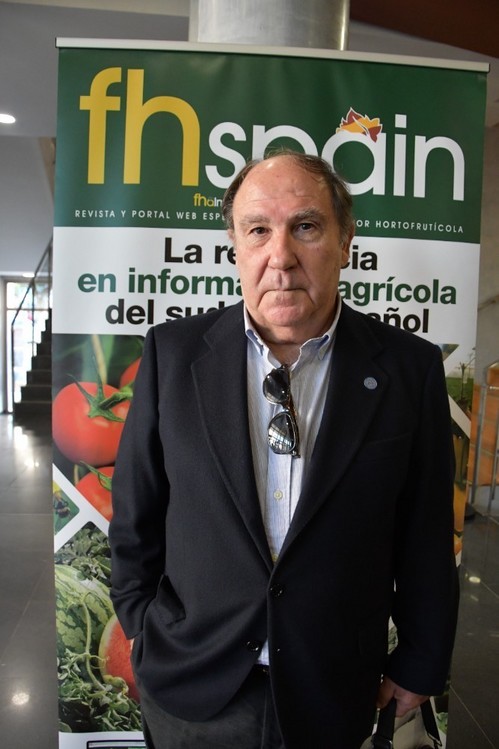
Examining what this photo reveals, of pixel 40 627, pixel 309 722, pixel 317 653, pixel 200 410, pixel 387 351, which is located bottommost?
pixel 40 627

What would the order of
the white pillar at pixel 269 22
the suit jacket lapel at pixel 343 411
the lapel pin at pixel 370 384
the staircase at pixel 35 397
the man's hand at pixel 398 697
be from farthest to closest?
the staircase at pixel 35 397 < the white pillar at pixel 269 22 < the man's hand at pixel 398 697 < the lapel pin at pixel 370 384 < the suit jacket lapel at pixel 343 411

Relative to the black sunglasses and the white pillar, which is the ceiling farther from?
the black sunglasses

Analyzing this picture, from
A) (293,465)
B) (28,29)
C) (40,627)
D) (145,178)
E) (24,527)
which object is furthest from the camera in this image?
(24,527)

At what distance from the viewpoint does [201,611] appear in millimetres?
1366

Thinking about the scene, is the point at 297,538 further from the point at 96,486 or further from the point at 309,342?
the point at 96,486

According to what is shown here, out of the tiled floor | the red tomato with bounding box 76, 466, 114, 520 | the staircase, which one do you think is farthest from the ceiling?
the staircase

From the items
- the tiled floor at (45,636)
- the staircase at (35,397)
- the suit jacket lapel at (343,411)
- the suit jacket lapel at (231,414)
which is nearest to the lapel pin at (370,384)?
the suit jacket lapel at (343,411)

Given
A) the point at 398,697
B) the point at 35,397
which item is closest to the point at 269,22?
the point at 398,697

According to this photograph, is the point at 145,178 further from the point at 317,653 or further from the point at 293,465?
the point at 317,653

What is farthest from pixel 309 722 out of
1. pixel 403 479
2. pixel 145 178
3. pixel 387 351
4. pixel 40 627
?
pixel 40 627

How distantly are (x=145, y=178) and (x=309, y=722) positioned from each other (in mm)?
1565

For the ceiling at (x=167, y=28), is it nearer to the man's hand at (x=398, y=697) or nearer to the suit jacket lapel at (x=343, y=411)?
the suit jacket lapel at (x=343, y=411)

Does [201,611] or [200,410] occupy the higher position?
[200,410]

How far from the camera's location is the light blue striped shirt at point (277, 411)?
4.35ft
